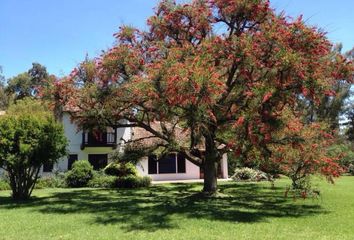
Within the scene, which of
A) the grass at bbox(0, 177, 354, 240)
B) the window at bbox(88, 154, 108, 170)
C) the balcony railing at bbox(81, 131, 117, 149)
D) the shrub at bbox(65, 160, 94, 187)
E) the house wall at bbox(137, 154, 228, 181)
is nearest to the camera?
the grass at bbox(0, 177, 354, 240)

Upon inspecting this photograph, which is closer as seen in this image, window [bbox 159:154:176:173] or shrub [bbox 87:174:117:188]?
shrub [bbox 87:174:117:188]

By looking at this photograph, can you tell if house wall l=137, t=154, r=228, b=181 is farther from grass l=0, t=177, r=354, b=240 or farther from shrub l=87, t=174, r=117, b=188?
grass l=0, t=177, r=354, b=240

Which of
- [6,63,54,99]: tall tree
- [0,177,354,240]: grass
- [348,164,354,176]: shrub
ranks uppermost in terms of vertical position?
[6,63,54,99]: tall tree

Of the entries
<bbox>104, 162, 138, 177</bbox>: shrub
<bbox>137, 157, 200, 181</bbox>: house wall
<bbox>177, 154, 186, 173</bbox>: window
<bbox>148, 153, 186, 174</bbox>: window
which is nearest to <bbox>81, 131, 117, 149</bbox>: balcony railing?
<bbox>137, 157, 200, 181</bbox>: house wall

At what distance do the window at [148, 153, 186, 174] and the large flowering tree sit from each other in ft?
53.2

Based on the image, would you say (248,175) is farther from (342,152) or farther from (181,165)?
(342,152)

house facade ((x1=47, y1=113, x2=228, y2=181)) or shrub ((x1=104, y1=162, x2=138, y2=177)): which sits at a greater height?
house facade ((x1=47, y1=113, x2=228, y2=181))

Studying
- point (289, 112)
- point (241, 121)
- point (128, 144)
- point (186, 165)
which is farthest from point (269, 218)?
point (186, 165)

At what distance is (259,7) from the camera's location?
15.5 meters

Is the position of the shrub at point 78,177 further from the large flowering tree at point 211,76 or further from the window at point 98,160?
the large flowering tree at point 211,76

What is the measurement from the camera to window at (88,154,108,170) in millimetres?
35094

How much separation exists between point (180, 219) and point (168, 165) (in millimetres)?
23874

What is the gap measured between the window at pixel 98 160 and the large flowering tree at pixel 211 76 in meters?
17.0

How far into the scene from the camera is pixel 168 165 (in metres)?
35.7
